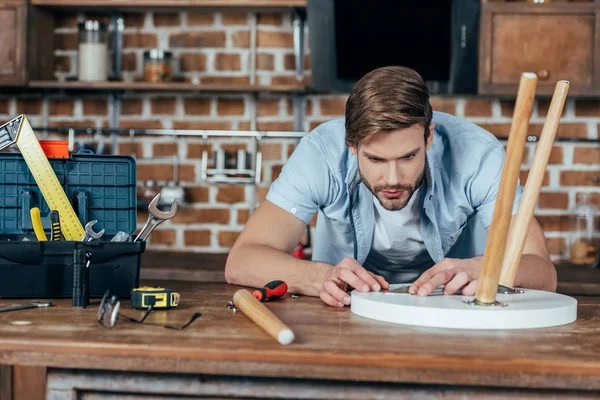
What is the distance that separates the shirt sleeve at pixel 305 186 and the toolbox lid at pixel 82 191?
1.32 feet

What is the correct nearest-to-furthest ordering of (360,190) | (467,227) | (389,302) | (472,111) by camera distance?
(389,302) < (360,190) < (467,227) < (472,111)

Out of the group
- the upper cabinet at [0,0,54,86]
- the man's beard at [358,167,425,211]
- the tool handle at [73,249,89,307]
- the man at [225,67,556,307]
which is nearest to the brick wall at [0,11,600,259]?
the upper cabinet at [0,0,54,86]

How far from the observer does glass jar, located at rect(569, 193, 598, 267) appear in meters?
2.57

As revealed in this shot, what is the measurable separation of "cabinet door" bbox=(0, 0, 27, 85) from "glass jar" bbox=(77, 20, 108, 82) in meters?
0.19

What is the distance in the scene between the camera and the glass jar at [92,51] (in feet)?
8.53

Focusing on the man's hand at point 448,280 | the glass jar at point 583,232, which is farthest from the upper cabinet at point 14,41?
the glass jar at point 583,232

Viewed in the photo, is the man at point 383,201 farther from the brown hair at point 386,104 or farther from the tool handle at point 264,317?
the tool handle at point 264,317

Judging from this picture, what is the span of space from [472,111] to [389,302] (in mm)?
1696

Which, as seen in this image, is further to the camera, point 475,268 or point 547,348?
point 475,268

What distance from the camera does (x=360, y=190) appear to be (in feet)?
5.63

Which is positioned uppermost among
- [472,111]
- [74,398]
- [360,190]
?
[472,111]

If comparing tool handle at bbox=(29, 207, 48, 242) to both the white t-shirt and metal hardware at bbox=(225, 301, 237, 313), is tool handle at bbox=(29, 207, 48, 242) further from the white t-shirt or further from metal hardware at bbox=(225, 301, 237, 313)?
the white t-shirt

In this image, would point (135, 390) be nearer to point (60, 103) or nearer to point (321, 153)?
point (321, 153)

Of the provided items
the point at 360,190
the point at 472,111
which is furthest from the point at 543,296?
the point at 472,111
